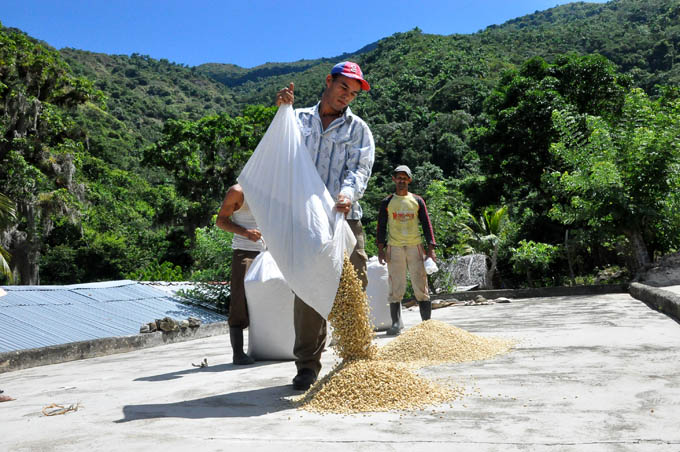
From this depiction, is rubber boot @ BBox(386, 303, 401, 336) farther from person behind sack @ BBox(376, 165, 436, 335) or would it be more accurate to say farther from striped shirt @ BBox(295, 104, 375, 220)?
striped shirt @ BBox(295, 104, 375, 220)

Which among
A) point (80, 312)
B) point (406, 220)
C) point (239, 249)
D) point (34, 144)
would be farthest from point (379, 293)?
point (34, 144)

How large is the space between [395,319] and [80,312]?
4.95 meters

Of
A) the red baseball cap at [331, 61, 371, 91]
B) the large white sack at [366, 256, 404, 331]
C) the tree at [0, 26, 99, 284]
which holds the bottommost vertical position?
the large white sack at [366, 256, 404, 331]

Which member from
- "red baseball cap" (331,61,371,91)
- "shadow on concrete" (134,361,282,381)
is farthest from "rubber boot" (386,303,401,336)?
"red baseball cap" (331,61,371,91)

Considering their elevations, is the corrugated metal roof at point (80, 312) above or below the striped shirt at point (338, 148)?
below

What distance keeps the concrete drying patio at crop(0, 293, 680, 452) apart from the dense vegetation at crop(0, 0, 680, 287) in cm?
Answer: 535

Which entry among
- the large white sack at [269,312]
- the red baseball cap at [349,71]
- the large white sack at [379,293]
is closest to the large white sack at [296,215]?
the red baseball cap at [349,71]

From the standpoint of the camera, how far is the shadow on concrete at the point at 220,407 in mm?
2805

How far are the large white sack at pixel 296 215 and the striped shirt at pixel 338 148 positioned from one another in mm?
170

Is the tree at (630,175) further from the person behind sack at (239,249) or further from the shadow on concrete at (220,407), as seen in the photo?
the shadow on concrete at (220,407)

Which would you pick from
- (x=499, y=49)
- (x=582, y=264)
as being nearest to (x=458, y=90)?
(x=499, y=49)

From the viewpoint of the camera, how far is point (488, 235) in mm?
17812

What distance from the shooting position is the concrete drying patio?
2182 millimetres

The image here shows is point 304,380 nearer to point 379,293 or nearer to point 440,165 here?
point 379,293
